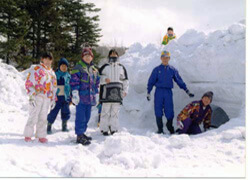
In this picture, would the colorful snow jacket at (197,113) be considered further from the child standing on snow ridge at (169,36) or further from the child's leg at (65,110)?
the child standing on snow ridge at (169,36)

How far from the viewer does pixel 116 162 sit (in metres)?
3.15

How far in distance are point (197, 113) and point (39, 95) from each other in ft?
9.76

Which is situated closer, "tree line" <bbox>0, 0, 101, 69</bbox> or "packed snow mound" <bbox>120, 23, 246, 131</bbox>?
"packed snow mound" <bbox>120, 23, 246, 131</bbox>

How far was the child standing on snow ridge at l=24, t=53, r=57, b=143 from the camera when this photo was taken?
3980mm

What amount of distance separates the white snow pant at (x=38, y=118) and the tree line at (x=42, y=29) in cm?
1078

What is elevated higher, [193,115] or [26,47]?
[26,47]

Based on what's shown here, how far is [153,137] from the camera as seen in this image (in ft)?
13.6

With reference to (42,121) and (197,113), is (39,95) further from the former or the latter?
(197,113)

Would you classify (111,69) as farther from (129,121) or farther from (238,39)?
(238,39)

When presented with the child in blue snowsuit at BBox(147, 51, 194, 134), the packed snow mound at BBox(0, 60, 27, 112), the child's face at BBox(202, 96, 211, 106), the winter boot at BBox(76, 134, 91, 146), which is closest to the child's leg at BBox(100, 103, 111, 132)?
the winter boot at BBox(76, 134, 91, 146)

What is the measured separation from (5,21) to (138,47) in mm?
10031

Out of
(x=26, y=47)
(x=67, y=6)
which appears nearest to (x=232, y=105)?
→ (x=26, y=47)

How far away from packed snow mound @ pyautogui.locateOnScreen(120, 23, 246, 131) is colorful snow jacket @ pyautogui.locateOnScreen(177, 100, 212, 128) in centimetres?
72

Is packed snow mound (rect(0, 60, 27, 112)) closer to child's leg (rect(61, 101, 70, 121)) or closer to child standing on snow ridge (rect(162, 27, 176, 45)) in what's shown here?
child's leg (rect(61, 101, 70, 121))
